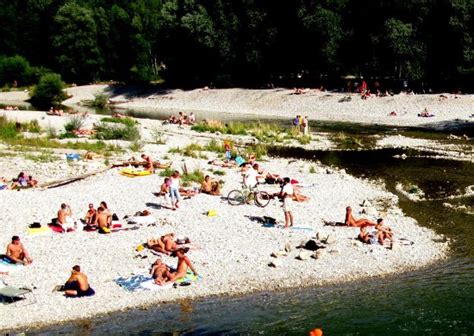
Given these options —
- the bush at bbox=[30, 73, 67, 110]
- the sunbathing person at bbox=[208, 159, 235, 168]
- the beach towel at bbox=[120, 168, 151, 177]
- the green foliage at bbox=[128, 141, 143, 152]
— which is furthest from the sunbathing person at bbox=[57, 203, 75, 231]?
the bush at bbox=[30, 73, 67, 110]

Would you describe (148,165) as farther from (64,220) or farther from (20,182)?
(64,220)

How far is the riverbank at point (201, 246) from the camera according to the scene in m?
20.0

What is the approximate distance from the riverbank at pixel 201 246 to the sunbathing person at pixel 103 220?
47cm

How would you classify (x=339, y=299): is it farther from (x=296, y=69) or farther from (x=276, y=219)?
(x=296, y=69)

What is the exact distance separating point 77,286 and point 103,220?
20.4 ft

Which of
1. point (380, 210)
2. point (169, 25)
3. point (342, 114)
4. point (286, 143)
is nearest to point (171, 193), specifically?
point (380, 210)

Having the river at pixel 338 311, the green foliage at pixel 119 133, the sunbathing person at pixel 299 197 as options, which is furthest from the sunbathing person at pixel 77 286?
the green foliage at pixel 119 133

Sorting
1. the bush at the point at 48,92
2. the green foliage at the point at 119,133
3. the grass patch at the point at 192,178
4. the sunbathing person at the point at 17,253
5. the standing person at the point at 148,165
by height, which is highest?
the bush at the point at 48,92

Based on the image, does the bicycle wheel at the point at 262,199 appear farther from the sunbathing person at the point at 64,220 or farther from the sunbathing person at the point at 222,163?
the sunbathing person at the point at 222,163

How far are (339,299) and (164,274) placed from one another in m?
6.08

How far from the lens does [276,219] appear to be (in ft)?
90.5

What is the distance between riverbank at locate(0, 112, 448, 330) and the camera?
65.5 feet

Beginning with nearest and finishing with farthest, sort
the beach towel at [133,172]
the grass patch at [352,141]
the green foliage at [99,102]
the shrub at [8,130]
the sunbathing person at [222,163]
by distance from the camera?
the beach towel at [133,172]
the sunbathing person at [222,163]
the shrub at [8,130]
the grass patch at [352,141]
the green foliage at [99,102]

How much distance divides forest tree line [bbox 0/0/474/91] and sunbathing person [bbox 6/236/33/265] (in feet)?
200
